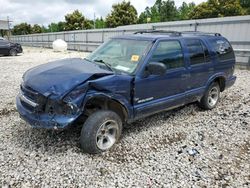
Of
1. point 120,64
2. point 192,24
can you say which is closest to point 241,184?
point 120,64

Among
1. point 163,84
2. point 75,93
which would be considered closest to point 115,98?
point 75,93

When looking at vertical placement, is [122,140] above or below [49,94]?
below

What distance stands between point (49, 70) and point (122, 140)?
167 cm

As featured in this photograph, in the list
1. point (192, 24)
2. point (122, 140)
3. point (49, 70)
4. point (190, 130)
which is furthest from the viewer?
point (192, 24)

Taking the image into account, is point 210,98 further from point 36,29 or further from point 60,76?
point 36,29

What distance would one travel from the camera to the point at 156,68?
154 inches

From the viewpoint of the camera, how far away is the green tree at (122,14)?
4141 cm

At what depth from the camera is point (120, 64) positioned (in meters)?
4.19

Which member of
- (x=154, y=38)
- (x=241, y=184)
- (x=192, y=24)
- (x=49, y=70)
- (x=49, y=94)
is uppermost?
(x=192, y=24)

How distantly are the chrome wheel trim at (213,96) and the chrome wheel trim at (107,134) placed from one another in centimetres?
291

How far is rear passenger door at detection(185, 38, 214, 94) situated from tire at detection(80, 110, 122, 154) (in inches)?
77.9

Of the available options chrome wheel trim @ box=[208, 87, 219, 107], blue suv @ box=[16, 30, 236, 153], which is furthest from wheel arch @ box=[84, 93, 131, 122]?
chrome wheel trim @ box=[208, 87, 219, 107]

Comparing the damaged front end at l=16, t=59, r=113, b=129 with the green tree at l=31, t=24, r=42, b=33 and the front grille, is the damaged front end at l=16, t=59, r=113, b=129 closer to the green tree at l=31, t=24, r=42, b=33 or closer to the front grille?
the front grille

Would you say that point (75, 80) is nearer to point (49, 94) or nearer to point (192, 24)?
point (49, 94)
